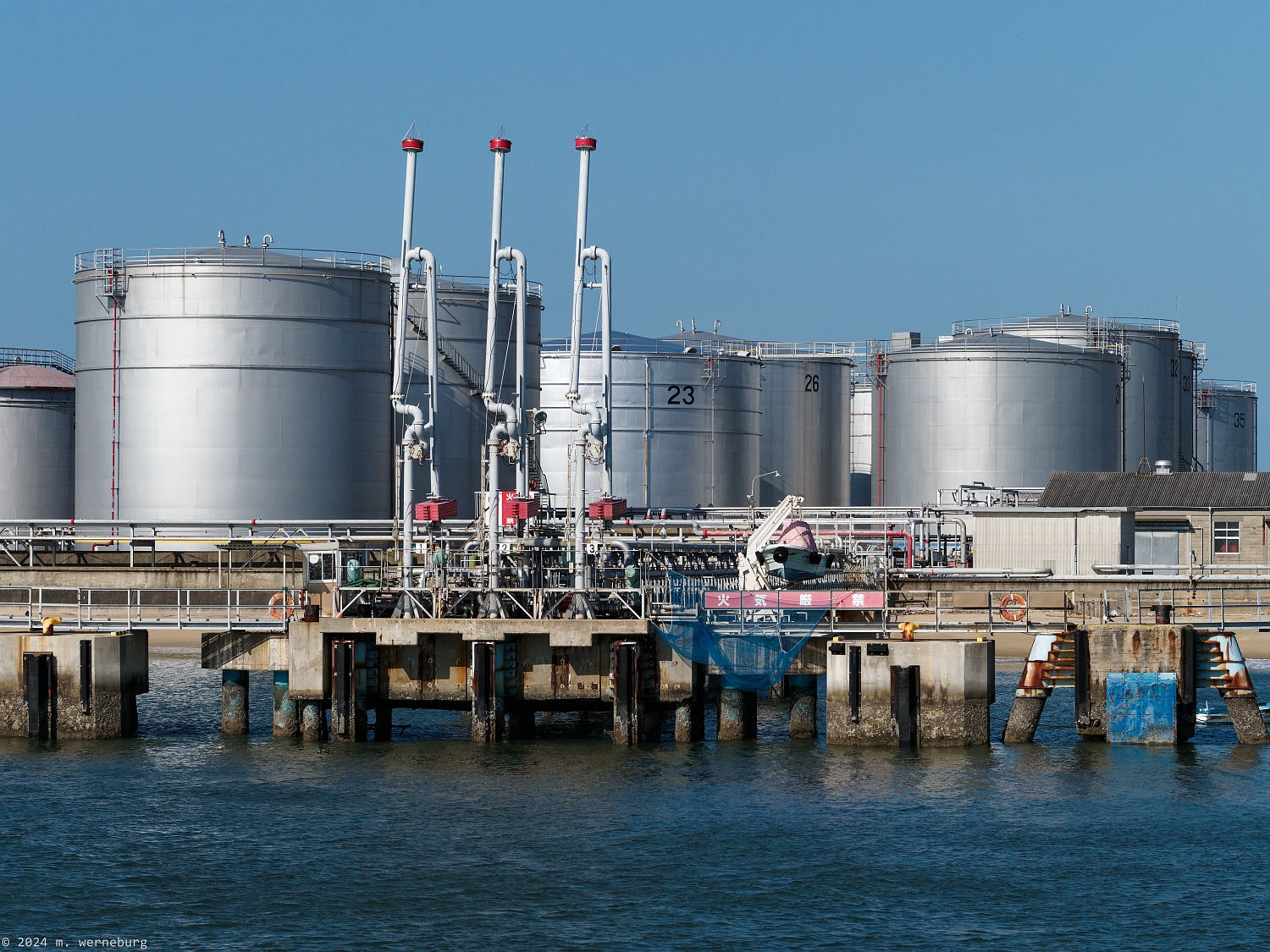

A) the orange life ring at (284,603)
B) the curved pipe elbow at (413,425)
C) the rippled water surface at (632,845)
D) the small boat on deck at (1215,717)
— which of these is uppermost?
the curved pipe elbow at (413,425)

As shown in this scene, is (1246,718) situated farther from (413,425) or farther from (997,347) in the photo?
(997,347)

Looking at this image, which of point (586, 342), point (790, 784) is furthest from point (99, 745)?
point (586, 342)

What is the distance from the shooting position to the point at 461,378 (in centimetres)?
6831

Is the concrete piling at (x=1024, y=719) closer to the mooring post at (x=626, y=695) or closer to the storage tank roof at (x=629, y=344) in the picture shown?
the mooring post at (x=626, y=695)

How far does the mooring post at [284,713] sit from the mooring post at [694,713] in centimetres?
949

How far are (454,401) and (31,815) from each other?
33.0 meters

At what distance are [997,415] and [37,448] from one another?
43345 millimetres

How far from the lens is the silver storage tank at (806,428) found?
8856 centimetres

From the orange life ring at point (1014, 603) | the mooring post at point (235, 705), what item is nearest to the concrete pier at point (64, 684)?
the mooring post at point (235, 705)

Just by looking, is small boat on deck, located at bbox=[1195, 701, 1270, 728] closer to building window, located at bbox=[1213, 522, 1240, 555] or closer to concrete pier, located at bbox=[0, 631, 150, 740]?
building window, located at bbox=[1213, 522, 1240, 555]

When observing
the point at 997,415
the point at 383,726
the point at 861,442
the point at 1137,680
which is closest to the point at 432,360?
the point at 383,726

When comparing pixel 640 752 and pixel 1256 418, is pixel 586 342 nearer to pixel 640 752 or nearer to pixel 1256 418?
pixel 640 752

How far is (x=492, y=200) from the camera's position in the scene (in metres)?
48.9

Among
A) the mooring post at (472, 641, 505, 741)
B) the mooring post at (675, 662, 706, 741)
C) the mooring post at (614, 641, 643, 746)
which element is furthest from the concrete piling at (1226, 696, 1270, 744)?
the mooring post at (472, 641, 505, 741)
